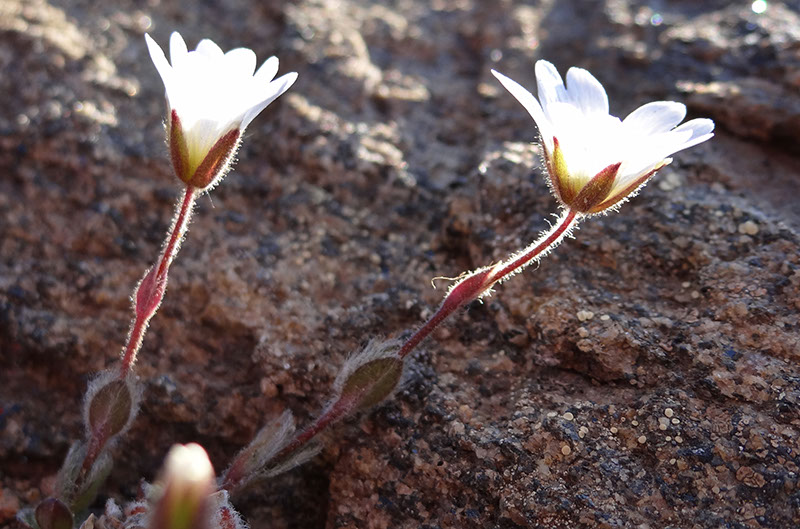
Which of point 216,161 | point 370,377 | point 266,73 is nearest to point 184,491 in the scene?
point 370,377

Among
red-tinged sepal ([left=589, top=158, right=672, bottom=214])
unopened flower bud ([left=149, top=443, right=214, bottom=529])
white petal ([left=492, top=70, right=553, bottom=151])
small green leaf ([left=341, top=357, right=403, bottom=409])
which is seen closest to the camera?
unopened flower bud ([left=149, top=443, right=214, bottom=529])

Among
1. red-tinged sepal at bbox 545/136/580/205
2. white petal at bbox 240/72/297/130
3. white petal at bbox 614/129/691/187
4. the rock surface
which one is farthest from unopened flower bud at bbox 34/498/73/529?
white petal at bbox 614/129/691/187

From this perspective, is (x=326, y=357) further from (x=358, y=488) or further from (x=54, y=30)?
(x=54, y=30)

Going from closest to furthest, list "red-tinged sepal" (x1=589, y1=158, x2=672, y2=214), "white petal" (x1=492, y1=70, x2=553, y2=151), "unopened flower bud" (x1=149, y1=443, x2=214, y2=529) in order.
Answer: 1. "unopened flower bud" (x1=149, y1=443, x2=214, y2=529)
2. "white petal" (x1=492, y1=70, x2=553, y2=151)
3. "red-tinged sepal" (x1=589, y1=158, x2=672, y2=214)

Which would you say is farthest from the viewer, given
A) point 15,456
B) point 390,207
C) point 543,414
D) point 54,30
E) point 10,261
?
point 54,30

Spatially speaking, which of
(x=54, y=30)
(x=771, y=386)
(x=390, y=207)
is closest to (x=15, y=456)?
(x=390, y=207)

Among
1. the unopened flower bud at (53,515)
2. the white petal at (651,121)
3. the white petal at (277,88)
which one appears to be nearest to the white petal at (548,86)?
the white petal at (651,121)

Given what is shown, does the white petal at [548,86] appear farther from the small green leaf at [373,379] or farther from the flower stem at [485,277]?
the small green leaf at [373,379]

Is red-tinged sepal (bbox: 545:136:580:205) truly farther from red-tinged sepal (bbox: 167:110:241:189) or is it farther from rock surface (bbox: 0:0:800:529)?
red-tinged sepal (bbox: 167:110:241:189)
